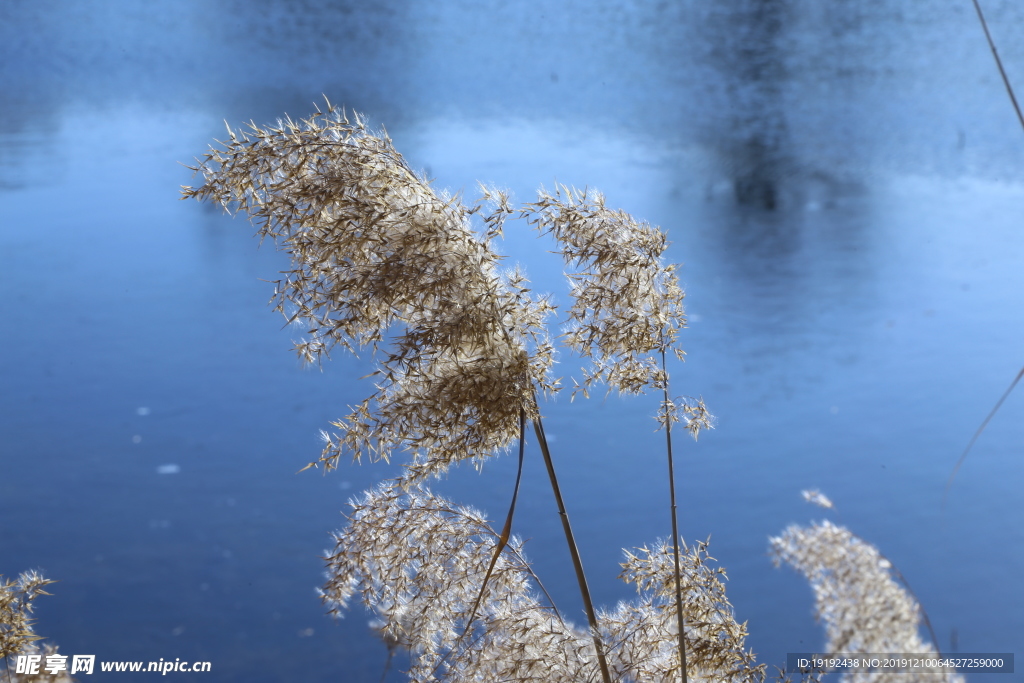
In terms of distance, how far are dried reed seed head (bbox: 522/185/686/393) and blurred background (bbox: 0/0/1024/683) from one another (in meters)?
0.79

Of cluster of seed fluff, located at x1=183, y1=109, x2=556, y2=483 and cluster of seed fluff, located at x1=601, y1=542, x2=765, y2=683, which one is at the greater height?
cluster of seed fluff, located at x1=183, y1=109, x2=556, y2=483

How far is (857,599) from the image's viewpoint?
0.78 meters

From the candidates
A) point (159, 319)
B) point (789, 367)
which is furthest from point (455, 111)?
point (789, 367)

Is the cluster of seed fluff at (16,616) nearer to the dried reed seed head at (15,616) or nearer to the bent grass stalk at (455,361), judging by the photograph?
the dried reed seed head at (15,616)

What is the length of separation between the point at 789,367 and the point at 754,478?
0.55m

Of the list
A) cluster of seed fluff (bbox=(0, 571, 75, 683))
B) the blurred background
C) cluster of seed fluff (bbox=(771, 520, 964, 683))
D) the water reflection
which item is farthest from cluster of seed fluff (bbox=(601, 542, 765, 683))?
the water reflection

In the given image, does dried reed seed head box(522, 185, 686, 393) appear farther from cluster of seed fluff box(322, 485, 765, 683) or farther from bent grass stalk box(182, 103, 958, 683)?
cluster of seed fluff box(322, 485, 765, 683)

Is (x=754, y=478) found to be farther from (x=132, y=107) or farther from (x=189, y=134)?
(x=132, y=107)

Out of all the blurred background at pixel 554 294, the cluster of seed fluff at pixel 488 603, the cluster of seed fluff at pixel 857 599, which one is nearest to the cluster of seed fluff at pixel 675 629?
the cluster of seed fluff at pixel 488 603

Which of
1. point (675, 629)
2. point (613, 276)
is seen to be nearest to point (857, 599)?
point (675, 629)

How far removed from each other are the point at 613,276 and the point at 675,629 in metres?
0.39

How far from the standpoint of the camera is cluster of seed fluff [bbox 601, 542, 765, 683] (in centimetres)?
91

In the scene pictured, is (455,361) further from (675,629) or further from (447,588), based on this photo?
(675,629)

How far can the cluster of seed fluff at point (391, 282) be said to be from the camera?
78cm
